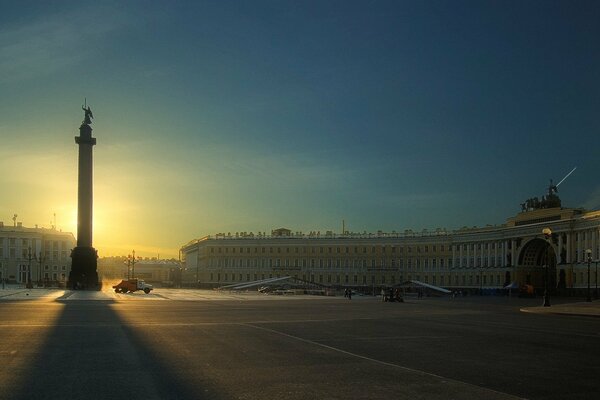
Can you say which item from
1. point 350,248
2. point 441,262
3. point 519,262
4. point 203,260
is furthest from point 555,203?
point 203,260

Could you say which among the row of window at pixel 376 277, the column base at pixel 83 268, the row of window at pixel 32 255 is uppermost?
the column base at pixel 83 268

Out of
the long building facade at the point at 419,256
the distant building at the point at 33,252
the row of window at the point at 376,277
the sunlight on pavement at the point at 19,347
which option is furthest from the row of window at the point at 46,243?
the sunlight on pavement at the point at 19,347

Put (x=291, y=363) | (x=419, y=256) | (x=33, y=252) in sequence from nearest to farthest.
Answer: (x=291, y=363) → (x=419, y=256) → (x=33, y=252)

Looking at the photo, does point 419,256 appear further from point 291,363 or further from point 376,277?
point 291,363

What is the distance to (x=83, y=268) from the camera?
87.1 metres

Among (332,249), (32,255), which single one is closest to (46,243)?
(32,255)

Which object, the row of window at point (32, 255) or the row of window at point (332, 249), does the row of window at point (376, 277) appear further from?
the row of window at point (32, 255)

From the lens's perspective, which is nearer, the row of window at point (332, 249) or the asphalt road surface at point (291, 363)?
the asphalt road surface at point (291, 363)

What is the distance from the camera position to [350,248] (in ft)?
573

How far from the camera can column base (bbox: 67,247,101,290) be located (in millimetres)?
85875

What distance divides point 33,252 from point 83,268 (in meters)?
111

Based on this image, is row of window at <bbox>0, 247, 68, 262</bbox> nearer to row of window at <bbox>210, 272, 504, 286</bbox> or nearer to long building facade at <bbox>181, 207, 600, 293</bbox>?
long building facade at <bbox>181, 207, 600, 293</bbox>

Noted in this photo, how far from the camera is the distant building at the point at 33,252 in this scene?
608 feet

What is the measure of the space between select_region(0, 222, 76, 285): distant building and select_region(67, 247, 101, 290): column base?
99.5 m
